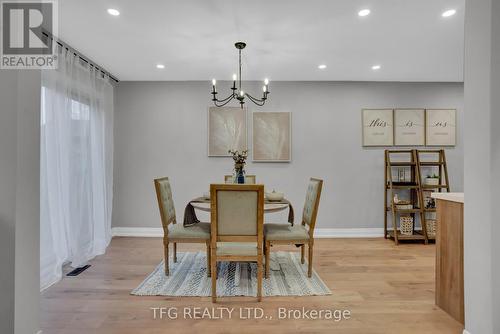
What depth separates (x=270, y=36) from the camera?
9.34ft

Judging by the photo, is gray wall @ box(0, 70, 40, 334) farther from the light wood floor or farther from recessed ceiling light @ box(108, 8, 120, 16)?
recessed ceiling light @ box(108, 8, 120, 16)

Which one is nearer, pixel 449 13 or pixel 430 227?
pixel 449 13

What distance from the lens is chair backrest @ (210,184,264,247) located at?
2.23 metres

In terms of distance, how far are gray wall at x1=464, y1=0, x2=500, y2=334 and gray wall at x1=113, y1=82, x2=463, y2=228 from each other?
2717 mm

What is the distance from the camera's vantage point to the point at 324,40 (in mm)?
2953

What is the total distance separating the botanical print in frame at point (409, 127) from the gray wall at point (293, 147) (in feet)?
0.49

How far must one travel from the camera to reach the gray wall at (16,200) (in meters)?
1.46

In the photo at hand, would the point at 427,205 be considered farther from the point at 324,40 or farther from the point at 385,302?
the point at 324,40

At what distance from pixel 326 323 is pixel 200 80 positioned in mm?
3681

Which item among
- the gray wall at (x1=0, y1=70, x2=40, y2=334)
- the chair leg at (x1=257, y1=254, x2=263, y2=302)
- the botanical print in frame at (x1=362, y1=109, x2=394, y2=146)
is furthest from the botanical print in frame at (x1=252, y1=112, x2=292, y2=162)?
the gray wall at (x1=0, y1=70, x2=40, y2=334)

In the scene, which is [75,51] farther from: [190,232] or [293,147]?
[293,147]

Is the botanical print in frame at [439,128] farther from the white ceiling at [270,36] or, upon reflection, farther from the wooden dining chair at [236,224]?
the wooden dining chair at [236,224]

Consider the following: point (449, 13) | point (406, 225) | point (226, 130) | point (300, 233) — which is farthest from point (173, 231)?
point (406, 225)

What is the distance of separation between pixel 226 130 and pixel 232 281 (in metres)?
2.37
